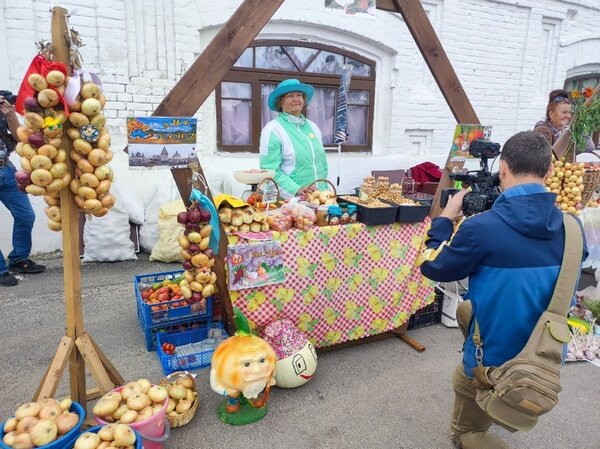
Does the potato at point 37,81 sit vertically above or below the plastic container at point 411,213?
above

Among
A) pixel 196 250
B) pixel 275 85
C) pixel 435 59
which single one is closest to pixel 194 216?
pixel 196 250

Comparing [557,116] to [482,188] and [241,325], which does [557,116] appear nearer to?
[482,188]

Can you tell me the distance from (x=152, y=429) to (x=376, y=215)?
1.94 m

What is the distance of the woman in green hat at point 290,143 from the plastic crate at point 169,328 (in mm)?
1273

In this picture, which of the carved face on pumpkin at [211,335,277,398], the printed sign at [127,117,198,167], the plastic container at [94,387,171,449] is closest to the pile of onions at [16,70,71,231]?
the printed sign at [127,117,198,167]

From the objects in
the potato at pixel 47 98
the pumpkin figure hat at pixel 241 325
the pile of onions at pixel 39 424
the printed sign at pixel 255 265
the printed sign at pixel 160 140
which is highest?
the potato at pixel 47 98

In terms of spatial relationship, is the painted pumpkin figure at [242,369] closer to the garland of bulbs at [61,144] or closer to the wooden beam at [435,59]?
the garland of bulbs at [61,144]

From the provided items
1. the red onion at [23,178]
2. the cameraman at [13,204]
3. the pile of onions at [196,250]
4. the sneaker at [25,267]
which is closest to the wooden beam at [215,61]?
the pile of onions at [196,250]

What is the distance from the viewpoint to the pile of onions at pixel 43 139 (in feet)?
6.26

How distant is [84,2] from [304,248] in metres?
4.22

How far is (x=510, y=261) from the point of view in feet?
5.90

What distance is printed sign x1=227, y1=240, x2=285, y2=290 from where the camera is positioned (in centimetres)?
267

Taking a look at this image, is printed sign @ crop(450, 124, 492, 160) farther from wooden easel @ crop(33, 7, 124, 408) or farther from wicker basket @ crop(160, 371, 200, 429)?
wooden easel @ crop(33, 7, 124, 408)

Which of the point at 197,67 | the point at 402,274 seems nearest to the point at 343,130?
the point at 402,274
